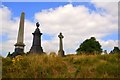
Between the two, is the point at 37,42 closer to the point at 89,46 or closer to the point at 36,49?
the point at 36,49

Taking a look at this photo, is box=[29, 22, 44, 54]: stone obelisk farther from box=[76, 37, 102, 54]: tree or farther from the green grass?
box=[76, 37, 102, 54]: tree

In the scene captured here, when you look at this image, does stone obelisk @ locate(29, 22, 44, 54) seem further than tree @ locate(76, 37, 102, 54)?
No

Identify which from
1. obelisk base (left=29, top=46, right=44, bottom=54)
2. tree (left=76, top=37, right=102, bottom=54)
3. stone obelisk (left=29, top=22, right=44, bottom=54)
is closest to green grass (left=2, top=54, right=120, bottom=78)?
obelisk base (left=29, top=46, right=44, bottom=54)

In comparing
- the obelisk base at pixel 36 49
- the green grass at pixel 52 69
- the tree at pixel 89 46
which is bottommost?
the green grass at pixel 52 69

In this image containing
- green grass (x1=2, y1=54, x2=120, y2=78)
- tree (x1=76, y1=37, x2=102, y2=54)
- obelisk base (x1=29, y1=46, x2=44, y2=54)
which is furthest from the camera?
tree (x1=76, y1=37, x2=102, y2=54)

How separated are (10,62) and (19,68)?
4.48 ft

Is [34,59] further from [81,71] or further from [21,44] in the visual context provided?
[21,44]

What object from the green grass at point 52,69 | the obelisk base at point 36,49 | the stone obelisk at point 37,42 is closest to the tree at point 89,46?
the stone obelisk at point 37,42

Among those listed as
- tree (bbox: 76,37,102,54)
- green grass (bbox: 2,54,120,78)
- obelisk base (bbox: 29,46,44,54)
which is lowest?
green grass (bbox: 2,54,120,78)

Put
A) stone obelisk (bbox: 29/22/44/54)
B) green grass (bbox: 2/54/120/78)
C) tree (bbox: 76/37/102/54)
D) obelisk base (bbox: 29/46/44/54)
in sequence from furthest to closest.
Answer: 1. tree (bbox: 76/37/102/54)
2. stone obelisk (bbox: 29/22/44/54)
3. obelisk base (bbox: 29/46/44/54)
4. green grass (bbox: 2/54/120/78)

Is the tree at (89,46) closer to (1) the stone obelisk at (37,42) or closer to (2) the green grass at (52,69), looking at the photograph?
(1) the stone obelisk at (37,42)

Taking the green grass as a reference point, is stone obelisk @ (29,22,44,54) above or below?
above

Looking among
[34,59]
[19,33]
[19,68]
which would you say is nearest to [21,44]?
[19,33]

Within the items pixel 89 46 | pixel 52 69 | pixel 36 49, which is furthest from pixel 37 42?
pixel 89 46
